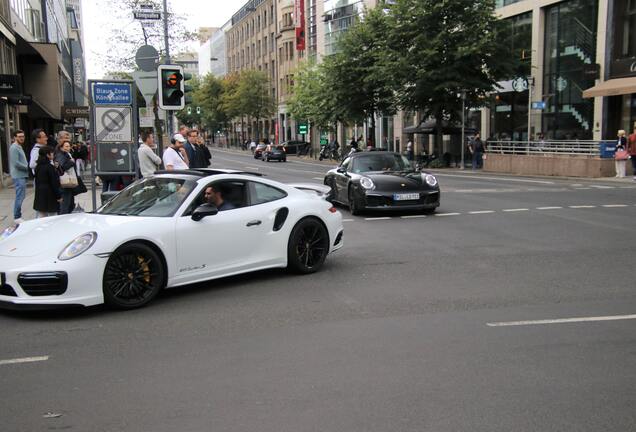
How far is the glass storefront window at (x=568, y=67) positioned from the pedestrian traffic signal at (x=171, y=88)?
24118 mm

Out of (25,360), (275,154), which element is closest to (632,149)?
(25,360)

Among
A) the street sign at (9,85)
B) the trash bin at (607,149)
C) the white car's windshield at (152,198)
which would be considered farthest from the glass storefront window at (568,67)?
the white car's windshield at (152,198)

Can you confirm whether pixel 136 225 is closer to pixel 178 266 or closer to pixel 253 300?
pixel 178 266

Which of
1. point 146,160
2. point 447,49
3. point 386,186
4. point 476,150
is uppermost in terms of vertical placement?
point 447,49

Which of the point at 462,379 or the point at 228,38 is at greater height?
the point at 228,38

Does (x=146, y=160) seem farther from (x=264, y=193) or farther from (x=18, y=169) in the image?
(x=264, y=193)

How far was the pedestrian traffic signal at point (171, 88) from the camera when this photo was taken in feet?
42.2

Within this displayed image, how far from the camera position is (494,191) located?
1964cm

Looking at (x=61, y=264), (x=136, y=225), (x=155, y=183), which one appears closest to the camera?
(x=61, y=264)

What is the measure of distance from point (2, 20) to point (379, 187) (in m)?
18.9

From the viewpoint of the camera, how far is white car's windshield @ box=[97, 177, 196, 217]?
7.01m

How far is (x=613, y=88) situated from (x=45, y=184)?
987 inches

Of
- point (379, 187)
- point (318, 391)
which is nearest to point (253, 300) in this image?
point (318, 391)

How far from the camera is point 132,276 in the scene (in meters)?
6.44
